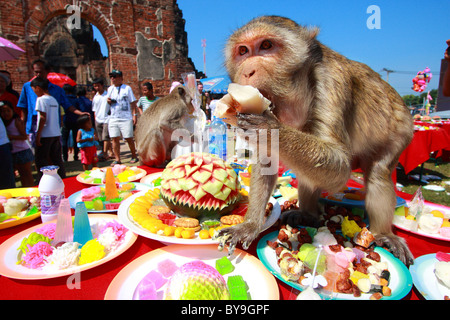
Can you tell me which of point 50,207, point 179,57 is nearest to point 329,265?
point 50,207

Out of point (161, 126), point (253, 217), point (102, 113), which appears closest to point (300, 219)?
point (253, 217)

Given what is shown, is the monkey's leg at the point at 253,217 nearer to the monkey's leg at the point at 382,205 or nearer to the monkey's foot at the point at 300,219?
the monkey's foot at the point at 300,219

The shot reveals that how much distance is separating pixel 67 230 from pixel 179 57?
35.5 feet

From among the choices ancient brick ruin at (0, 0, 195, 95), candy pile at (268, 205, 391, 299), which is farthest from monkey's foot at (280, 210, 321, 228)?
ancient brick ruin at (0, 0, 195, 95)

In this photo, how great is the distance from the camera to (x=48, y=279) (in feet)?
3.38

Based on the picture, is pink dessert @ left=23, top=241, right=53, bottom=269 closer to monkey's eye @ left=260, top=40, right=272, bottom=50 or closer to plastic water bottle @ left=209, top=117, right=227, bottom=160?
monkey's eye @ left=260, top=40, right=272, bottom=50

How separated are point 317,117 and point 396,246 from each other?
0.81 metres

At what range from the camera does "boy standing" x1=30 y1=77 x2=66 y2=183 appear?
4.12 meters

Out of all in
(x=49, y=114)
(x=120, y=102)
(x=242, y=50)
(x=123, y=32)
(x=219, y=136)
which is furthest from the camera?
(x=123, y=32)

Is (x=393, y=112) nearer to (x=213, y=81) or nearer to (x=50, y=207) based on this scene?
(x=50, y=207)

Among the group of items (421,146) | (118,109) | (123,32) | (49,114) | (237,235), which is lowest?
(421,146)

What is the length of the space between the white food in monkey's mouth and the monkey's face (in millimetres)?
341

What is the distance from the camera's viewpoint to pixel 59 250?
1.08 meters

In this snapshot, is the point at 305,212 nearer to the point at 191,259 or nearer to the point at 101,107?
the point at 191,259
